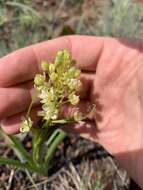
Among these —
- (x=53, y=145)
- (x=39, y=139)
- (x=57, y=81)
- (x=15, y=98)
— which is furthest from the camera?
(x=53, y=145)

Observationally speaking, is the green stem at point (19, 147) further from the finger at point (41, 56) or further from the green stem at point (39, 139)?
the finger at point (41, 56)

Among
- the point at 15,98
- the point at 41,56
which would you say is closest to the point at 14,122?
the point at 15,98

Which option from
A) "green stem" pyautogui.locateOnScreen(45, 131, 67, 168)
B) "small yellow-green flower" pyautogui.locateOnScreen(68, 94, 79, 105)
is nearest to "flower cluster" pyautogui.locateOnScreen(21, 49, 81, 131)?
"small yellow-green flower" pyautogui.locateOnScreen(68, 94, 79, 105)

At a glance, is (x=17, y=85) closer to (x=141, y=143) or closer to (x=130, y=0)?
(x=141, y=143)

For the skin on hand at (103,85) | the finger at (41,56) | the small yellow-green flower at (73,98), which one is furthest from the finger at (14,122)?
the small yellow-green flower at (73,98)

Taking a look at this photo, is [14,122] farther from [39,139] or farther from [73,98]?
[73,98]

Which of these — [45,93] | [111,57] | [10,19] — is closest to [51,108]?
[45,93]
